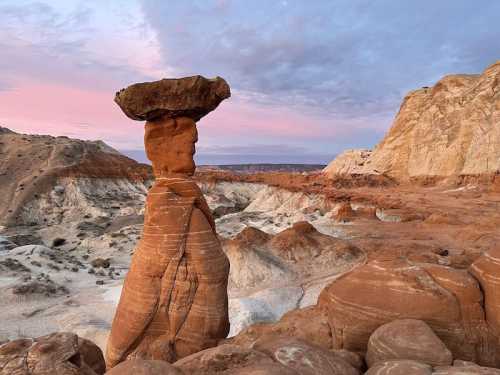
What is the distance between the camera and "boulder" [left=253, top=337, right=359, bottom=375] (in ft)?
14.6

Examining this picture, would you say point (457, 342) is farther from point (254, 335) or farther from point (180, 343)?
point (180, 343)

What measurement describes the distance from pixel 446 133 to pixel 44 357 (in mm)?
54725

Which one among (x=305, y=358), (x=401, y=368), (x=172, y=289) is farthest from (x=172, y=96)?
(x=401, y=368)

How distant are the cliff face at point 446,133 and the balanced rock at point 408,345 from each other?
4470 centimetres

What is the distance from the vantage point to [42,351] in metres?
3.80

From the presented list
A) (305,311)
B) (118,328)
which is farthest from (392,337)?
(118,328)

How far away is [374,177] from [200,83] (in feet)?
163

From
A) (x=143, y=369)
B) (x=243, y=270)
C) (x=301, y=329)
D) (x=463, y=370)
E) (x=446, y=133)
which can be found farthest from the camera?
(x=446, y=133)

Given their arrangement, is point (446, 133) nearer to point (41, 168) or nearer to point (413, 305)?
point (413, 305)

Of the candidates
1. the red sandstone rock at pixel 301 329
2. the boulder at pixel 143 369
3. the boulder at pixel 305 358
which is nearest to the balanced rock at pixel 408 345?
the boulder at pixel 305 358

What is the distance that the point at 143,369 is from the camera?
3732mm

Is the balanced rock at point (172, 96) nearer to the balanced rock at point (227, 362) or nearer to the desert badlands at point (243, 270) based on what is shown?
the desert badlands at point (243, 270)

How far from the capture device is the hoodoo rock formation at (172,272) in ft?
23.8

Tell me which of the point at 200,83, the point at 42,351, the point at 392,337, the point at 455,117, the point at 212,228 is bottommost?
the point at 392,337
